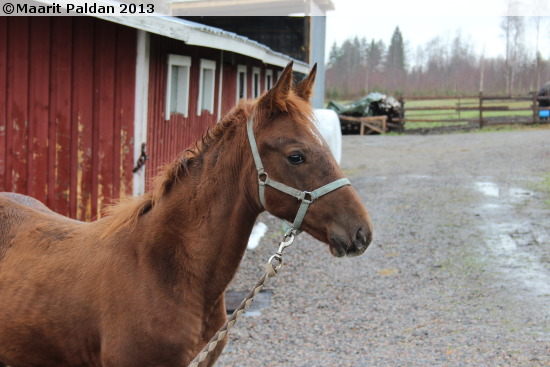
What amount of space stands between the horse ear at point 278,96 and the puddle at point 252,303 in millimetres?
3435

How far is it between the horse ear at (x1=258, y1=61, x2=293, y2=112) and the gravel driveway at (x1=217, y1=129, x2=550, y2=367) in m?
2.69

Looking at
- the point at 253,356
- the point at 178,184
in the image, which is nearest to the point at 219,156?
the point at 178,184

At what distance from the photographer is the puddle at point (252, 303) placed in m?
5.96

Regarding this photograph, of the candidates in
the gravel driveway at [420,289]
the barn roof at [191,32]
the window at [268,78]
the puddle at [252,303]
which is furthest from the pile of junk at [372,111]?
the puddle at [252,303]

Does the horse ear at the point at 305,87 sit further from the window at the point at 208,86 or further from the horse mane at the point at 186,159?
the window at the point at 208,86

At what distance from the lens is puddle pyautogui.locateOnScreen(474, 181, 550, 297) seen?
23.9ft

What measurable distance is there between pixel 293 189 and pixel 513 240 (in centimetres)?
725

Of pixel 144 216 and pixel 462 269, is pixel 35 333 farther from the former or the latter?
pixel 462 269

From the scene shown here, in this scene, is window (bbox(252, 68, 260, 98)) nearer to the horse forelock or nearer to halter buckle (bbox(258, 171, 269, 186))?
the horse forelock

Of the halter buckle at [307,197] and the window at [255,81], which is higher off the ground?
the window at [255,81]

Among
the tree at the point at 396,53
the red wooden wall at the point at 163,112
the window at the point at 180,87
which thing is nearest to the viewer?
the red wooden wall at the point at 163,112

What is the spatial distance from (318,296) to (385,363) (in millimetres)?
1837

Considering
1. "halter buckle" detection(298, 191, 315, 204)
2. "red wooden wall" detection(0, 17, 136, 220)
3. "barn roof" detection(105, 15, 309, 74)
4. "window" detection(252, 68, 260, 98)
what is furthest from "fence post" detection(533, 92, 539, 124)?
"halter buckle" detection(298, 191, 315, 204)

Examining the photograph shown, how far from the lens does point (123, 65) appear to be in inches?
260
